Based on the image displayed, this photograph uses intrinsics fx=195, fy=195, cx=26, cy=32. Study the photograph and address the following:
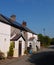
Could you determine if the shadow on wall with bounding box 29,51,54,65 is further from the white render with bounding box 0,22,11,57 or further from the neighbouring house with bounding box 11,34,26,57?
the white render with bounding box 0,22,11,57

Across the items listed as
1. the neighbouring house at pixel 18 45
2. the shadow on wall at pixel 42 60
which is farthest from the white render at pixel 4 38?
the shadow on wall at pixel 42 60

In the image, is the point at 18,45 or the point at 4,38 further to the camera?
the point at 18,45

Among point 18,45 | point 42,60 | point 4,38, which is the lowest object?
point 42,60

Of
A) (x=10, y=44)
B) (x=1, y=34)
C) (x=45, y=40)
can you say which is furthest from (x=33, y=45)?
(x=45, y=40)

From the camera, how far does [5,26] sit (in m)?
26.9

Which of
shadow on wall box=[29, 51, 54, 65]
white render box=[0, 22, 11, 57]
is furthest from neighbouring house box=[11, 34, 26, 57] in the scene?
shadow on wall box=[29, 51, 54, 65]

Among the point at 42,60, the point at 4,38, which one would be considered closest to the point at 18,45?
the point at 4,38

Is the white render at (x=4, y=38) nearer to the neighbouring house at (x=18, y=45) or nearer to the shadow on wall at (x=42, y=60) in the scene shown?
the neighbouring house at (x=18, y=45)

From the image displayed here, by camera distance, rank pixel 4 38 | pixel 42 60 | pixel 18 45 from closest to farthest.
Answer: pixel 42 60, pixel 4 38, pixel 18 45

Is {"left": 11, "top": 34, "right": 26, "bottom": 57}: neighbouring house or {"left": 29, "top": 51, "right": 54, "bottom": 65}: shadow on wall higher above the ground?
{"left": 11, "top": 34, "right": 26, "bottom": 57}: neighbouring house

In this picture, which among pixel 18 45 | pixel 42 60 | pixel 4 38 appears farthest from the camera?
pixel 18 45

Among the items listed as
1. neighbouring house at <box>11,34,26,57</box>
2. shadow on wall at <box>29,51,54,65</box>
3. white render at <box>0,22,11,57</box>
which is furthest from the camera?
neighbouring house at <box>11,34,26,57</box>

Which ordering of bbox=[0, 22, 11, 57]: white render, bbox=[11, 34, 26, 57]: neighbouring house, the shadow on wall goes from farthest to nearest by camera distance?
bbox=[11, 34, 26, 57]: neighbouring house → bbox=[0, 22, 11, 57]: white render → the shadow on wall

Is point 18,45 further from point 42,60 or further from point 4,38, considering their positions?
point 42,60
